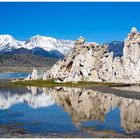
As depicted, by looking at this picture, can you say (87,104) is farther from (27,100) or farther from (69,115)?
(27,100)

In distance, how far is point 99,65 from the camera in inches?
5861

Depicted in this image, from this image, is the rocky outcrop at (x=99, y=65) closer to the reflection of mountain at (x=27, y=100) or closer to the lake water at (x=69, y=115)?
the reflection of mountain at (x=27, y=100)

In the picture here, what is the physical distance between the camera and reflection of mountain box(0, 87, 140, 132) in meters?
56.8

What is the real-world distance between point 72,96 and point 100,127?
37.1 m

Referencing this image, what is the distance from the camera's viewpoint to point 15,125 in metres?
50.2

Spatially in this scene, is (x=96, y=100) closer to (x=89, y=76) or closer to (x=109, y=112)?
(x=109, y=112)

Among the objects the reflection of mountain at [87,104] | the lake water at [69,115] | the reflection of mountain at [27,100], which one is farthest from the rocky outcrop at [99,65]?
the lake water at [69,115]

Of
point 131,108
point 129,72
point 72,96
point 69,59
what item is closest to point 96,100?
point 72,96

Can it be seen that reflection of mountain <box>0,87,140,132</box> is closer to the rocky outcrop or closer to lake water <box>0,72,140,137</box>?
lake water <box>0,72,140,137</box>

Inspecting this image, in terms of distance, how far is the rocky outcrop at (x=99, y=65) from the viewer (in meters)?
134

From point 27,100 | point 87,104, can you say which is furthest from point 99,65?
point 87,104

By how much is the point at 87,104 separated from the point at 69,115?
1289 centimetres

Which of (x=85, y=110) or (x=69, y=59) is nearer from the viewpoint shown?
(x=85, y=110)

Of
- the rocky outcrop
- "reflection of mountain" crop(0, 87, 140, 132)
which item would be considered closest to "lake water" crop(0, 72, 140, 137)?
"reflection of mountain" crop(0, 87, 140, 132)
